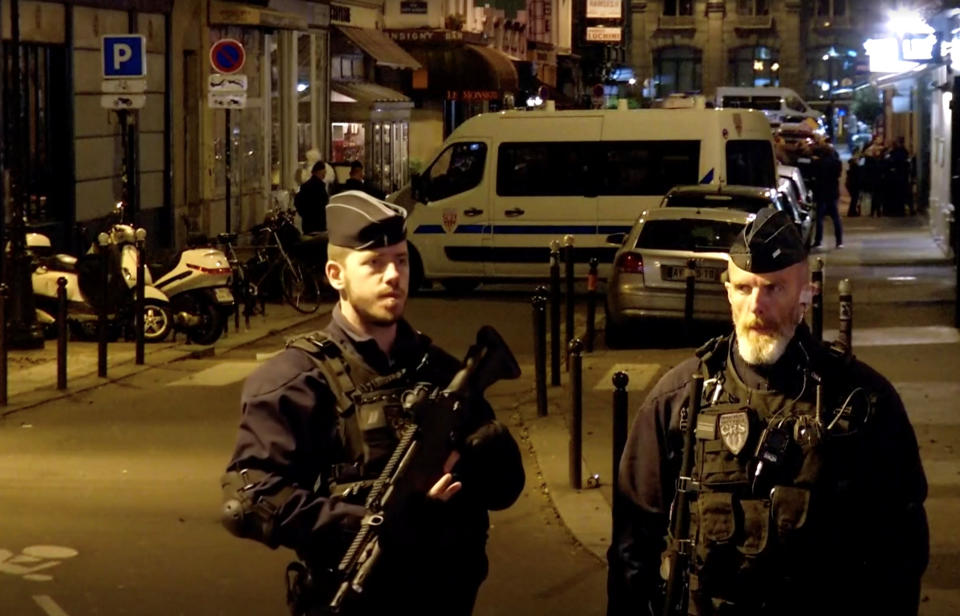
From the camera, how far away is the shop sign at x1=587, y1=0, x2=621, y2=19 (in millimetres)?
61125

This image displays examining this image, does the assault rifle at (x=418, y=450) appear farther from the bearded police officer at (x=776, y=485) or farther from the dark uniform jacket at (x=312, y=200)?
the dark uniform jacket at (x=312, y=200)

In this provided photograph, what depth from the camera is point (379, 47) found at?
3706 centimetres

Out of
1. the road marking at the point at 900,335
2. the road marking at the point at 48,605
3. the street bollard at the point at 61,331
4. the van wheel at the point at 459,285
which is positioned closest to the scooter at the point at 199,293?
the street bollard at the point at 61,331

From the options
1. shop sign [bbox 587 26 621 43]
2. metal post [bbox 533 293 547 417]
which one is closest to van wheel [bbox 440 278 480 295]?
metal post [bbox 533 293 547 417]

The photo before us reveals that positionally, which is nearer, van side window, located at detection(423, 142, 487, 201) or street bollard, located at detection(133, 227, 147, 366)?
street bollard, located at detection(133, 227, 147, 366)

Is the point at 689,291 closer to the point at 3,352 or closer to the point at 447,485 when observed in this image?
the point at 3,352

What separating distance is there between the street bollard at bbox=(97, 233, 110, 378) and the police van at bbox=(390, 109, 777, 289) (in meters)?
6.25

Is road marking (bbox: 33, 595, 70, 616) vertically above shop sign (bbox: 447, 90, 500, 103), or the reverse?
shop sign (bbox: 447, 90, 500, 103)

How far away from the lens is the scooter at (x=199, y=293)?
1700 cm

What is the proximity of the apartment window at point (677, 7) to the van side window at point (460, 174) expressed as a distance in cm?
9492

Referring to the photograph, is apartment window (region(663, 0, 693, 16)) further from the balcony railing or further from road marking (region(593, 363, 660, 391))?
road marking (region(593, 363, 660, 391))

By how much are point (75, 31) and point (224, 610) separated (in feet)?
52.3

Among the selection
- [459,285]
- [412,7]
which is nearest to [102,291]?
[459,285]

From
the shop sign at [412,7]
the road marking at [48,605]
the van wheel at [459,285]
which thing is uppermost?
the shop sign at [412,7]
